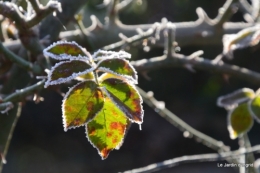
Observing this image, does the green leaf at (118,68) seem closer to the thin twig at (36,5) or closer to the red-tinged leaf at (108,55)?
the red-tinged leaf at (108,55)

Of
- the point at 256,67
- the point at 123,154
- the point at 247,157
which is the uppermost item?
the point at 247,157

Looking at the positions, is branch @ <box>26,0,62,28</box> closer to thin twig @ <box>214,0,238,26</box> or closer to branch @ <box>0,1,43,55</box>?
branch @ <box>0,1,43,55</box>

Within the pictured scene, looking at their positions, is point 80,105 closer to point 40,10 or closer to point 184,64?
point 40,10

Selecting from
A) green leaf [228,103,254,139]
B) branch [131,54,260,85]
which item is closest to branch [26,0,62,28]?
branch [131,54,260,85]

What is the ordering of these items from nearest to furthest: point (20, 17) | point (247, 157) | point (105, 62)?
point (105, 62)
point (20, 17)
point (247, 157)

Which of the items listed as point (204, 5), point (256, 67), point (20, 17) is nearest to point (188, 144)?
point (256, 67)

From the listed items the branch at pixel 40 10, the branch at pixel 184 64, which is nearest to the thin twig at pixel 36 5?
the branch at pixel 40 10

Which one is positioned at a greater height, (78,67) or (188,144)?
(78,67)

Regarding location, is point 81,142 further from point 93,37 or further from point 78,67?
point 78,67
